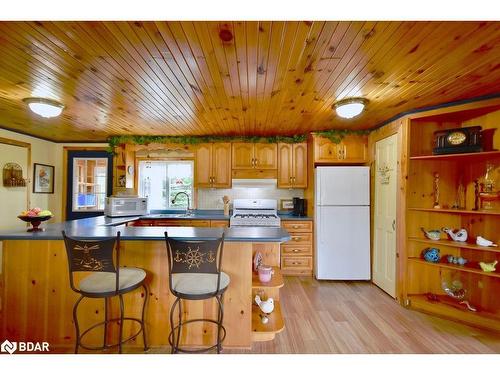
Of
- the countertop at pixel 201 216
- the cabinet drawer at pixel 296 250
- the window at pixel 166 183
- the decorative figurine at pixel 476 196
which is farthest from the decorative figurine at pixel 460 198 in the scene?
the window at pixel 166 183

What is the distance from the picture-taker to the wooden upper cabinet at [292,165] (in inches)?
165

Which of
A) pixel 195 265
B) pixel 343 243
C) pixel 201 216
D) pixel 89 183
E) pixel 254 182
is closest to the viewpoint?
pixel 195 265

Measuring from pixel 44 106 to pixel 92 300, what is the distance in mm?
2027

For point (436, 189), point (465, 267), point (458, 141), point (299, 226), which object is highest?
point (458, 141)

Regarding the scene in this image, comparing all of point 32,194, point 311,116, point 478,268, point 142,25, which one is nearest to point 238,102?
point 311,116

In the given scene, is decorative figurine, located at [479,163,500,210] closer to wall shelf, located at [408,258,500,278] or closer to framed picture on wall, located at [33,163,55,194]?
wall shelf, located at [408,258,500,278]

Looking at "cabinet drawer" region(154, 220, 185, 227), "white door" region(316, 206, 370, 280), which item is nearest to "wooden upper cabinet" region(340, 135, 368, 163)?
"white door" region(316, 206, 370, 280)

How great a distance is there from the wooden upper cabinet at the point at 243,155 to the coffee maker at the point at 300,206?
3.23 ft

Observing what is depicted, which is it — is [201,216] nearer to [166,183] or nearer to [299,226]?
[166,183]

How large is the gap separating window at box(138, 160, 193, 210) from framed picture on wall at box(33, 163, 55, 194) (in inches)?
68.1

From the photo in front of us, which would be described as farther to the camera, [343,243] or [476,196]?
[343,243]

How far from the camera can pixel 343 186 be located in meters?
3.64

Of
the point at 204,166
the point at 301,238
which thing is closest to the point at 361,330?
the point at 301,238

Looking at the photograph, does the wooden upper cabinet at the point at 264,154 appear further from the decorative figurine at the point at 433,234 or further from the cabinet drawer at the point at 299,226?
the decorative figurine at the point at 433,234
